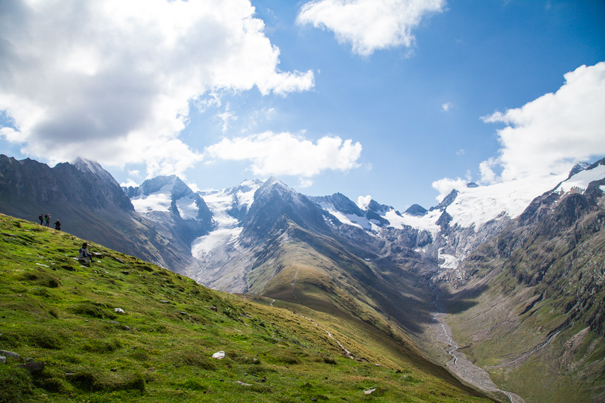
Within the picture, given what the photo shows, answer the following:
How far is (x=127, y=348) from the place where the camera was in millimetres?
23375

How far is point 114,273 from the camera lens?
142 feet

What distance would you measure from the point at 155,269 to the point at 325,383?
4005cm

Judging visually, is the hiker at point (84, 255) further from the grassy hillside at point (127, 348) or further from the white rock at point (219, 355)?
the white rock at point (219, 355)

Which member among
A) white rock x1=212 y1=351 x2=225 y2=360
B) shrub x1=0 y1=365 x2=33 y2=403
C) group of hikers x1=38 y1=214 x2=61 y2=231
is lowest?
white rock x1=212 y1=351 x2=225 y2=360

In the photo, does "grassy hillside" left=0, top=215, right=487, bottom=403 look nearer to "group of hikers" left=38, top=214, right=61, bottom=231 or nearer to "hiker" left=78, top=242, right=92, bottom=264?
"hiker" left=78, top=242, right=92, bottom=264

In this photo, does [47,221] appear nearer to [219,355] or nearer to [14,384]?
[219,355]

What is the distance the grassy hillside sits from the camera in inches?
681

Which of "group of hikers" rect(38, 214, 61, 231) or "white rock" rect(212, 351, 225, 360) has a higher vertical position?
"group of hikers" rect(38, 214, 61, 231)

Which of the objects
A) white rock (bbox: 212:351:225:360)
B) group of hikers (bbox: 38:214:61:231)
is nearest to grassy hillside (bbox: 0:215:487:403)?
white rock (bbox: 212:351:225:360)

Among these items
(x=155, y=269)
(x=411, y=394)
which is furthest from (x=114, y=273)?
(x=411, y=394)

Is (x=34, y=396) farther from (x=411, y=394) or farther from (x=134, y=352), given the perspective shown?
(x=411, y=394)

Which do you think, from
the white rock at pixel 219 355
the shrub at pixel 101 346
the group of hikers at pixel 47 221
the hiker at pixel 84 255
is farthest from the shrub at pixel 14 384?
the group of hikers at pixel 47 221

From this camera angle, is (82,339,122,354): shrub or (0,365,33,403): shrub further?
(82,339,122,354): shrub

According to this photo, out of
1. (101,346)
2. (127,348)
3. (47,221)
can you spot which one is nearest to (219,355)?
(127,348)
